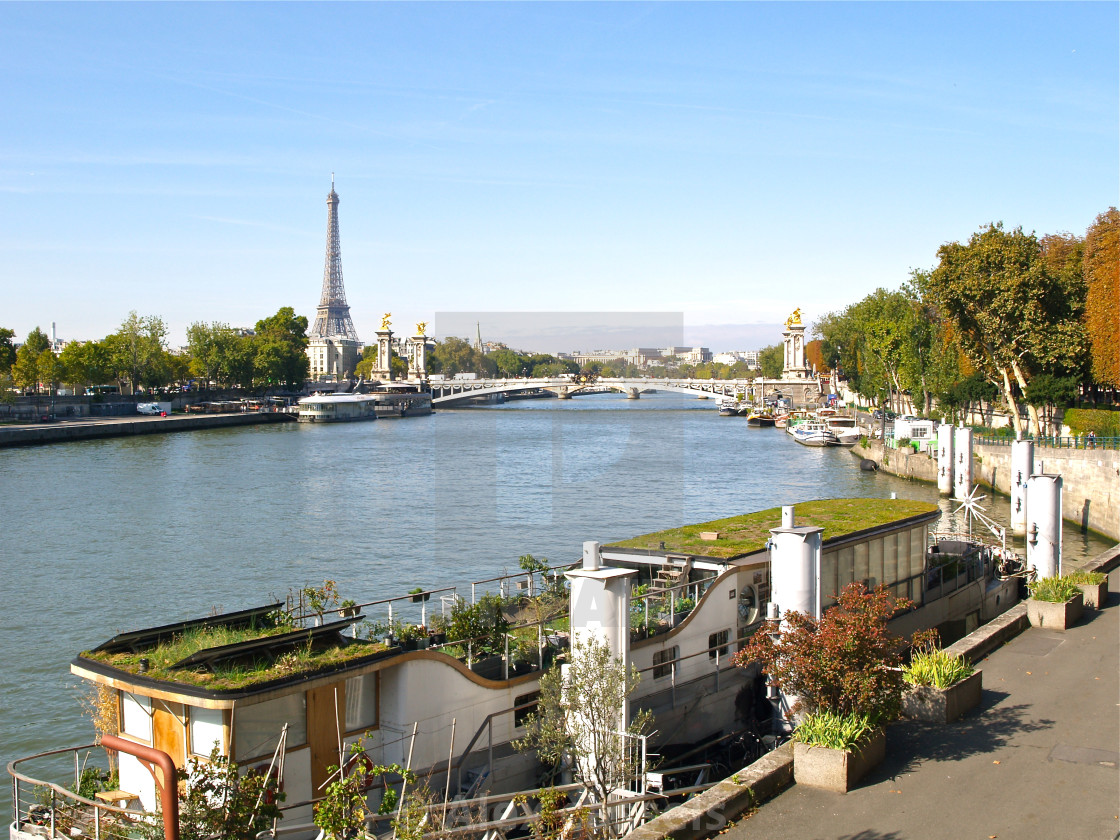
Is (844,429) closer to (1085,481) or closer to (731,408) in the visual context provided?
(731,408)

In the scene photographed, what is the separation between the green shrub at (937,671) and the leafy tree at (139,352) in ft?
266

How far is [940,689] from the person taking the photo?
8836 mm

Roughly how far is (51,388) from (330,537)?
2560 inches

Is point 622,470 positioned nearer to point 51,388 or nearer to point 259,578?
point 259,578

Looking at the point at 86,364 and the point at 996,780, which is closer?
the point at 996,780

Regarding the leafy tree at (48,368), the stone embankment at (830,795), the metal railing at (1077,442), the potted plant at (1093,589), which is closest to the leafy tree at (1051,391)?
the metal railing at (1077,442)

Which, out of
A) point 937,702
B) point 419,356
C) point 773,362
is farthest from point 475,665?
point 773,362

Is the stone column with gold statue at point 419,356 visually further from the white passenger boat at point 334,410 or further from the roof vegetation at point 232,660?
the roof vegetation at point 232,660

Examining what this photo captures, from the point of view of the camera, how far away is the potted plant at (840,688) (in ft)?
24.4

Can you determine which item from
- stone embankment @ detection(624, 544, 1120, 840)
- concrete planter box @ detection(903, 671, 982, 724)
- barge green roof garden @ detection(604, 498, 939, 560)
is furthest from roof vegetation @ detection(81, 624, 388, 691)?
concrete planter box @ detection(903, 671, 982, 724)

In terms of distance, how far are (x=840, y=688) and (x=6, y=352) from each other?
83.3 meters

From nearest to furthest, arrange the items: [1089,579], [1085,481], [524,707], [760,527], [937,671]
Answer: [937,671] < [524,707] < [760,527] < [1089,579] < [1085,481]

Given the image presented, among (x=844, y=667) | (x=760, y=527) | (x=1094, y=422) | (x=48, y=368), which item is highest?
(x=48, y=368)

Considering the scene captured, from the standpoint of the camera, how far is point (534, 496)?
3650 cm
